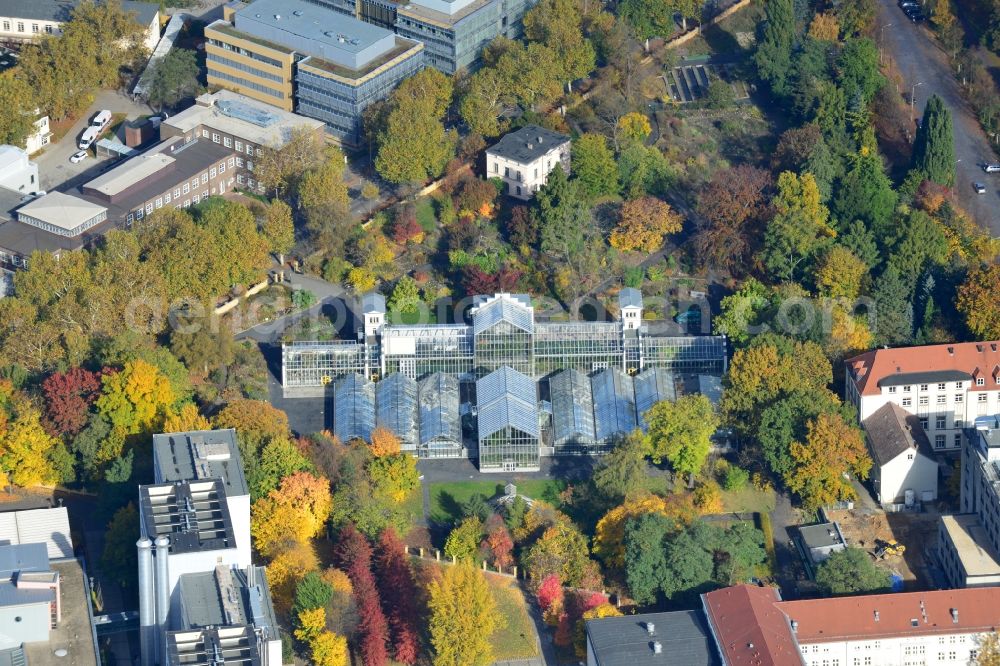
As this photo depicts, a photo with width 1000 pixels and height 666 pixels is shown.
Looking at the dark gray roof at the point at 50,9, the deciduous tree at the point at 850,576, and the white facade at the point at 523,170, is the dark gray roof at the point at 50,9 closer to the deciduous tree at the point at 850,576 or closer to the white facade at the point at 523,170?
the white facade at the point at 523,170

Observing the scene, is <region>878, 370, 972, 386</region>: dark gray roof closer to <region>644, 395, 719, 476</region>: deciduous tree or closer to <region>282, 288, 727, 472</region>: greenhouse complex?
<region>644, 395, 719, 476</region>: deciduous tree

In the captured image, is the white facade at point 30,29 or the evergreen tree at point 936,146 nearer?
the evergreen tree at point 936,146

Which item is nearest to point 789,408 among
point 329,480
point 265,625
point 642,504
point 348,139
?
point 642,504

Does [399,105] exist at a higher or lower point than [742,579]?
higher

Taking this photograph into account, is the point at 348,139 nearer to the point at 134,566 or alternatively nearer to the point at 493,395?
the point at 493,395

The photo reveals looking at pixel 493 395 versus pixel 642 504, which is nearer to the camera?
pixel 642 504

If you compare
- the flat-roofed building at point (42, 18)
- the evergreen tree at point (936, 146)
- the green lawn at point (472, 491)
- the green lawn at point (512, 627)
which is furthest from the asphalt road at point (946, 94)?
the flat-roofed building at point (42, 18)

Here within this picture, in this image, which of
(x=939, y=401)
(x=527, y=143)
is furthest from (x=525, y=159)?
(x=939, y=401)
